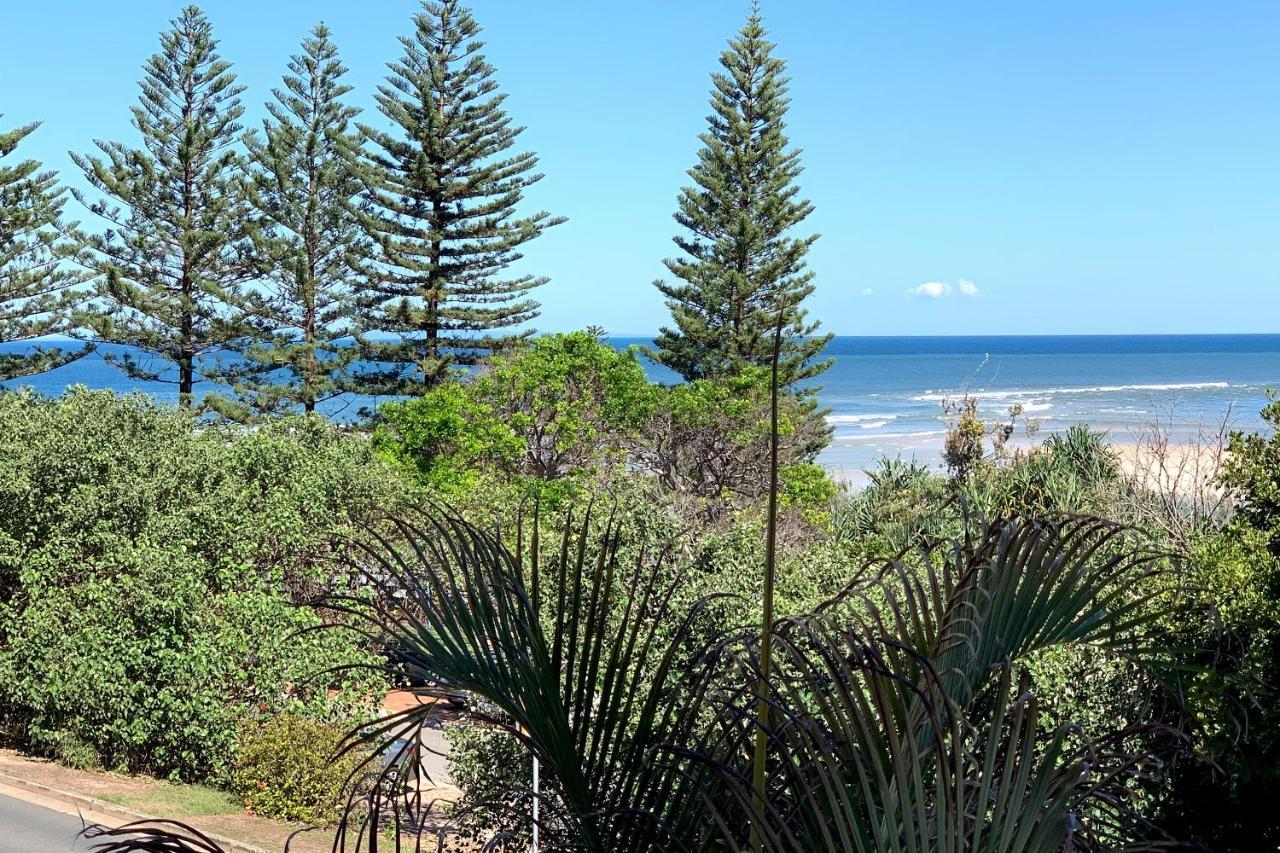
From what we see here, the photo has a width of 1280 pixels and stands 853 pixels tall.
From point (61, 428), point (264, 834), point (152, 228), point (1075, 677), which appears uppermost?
point (152, 228)

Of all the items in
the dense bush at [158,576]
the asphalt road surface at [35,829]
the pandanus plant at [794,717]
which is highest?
the pandanus plant at [794,717]

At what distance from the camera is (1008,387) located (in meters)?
76.8

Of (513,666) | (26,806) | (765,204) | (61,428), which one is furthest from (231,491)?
(765,204)

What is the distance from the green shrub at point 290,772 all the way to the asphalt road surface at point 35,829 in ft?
4.60

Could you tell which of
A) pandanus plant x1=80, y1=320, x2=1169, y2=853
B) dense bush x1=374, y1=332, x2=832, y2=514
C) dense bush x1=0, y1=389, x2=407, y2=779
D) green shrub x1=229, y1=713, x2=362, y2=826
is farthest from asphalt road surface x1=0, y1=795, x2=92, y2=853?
dense bush x1=374, y1=332, x2=832, y2=514

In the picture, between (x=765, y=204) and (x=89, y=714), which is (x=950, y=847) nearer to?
(x=89, y=714)

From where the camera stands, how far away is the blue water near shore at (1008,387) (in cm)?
4512

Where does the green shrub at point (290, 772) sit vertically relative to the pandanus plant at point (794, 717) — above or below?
below

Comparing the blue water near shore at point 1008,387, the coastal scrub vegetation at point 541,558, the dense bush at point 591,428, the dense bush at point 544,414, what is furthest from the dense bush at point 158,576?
the blue water near shore at point 1008,387

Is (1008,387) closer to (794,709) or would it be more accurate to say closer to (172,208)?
(172,208)

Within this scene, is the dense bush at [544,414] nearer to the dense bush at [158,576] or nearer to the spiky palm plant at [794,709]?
the dense bush at [158,576]

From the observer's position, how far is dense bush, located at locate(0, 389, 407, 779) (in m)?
10.7

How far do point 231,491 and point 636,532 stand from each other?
507 cm

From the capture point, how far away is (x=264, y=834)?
30.4 feet
